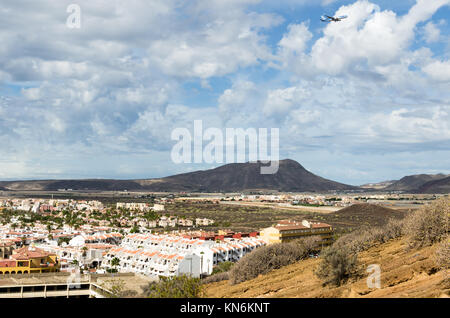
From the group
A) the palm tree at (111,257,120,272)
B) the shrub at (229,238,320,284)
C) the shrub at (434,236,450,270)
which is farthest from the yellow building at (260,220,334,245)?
the shrub at (434,236,450,270)

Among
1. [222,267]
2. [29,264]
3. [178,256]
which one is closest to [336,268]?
[222,267]

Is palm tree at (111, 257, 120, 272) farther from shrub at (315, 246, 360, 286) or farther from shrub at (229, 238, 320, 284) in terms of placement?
Answer: shrub at (315, 246, 360, 286)

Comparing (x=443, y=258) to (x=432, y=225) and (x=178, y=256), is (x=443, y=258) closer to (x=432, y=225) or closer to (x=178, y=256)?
(x=432, y=225)

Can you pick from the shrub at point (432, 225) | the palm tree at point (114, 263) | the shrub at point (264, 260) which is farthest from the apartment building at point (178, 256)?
the shrub at point (432, 225)

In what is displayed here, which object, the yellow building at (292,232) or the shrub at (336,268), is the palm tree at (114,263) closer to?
the yellow building at (292,232)

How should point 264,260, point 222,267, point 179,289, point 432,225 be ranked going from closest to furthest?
point 179,289 < point 432,225 < point 264,260 < point 222,267
